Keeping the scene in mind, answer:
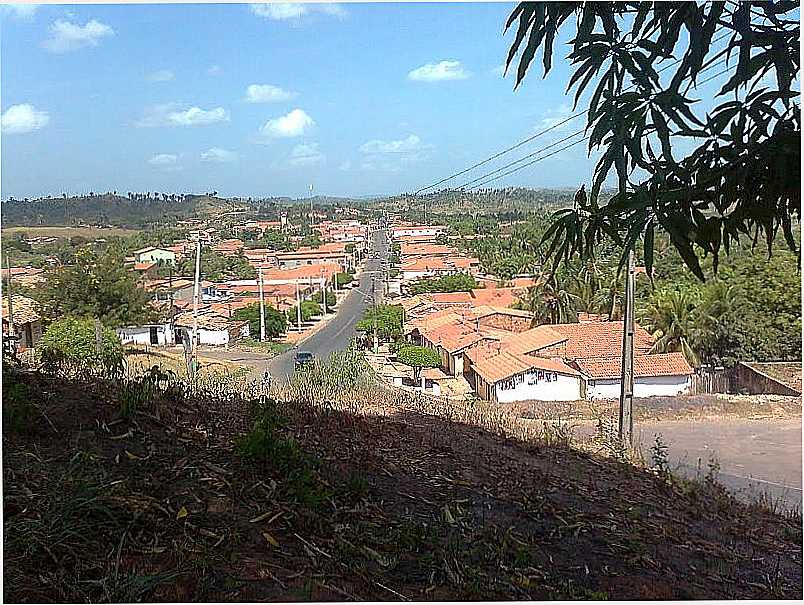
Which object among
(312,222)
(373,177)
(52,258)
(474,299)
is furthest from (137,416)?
(474,299)

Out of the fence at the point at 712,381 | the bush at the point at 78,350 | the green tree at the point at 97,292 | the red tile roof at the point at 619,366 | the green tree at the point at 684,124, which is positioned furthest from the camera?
the fence at the point at 712,381

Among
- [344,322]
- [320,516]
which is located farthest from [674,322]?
[320,516]

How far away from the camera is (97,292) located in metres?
2.48

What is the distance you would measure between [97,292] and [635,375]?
2.08 metres

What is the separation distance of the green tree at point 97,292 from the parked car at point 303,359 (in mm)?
553

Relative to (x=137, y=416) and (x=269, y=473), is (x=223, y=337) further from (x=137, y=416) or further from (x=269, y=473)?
(x=269, y=473)

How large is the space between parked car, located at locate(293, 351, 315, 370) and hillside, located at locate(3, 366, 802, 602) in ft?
0.80

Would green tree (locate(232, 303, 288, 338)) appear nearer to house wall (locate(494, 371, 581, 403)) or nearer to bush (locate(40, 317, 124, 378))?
bush (locate(40, 317, 124, 378))

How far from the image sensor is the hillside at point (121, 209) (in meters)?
2.05

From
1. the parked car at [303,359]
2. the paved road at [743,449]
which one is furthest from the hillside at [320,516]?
the parked car at [303,359]

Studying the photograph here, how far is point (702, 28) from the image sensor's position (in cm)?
110

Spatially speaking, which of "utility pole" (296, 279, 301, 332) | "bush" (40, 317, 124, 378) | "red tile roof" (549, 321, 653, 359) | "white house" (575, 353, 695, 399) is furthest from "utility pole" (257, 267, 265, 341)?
"white house" (575, 353, 695, 399)

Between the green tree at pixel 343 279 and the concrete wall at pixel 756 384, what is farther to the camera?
the concrete wall at pixel 756 384

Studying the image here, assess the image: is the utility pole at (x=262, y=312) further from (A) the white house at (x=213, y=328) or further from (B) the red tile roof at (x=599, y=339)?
(B) the red tile roof at (x=599, y=339)
